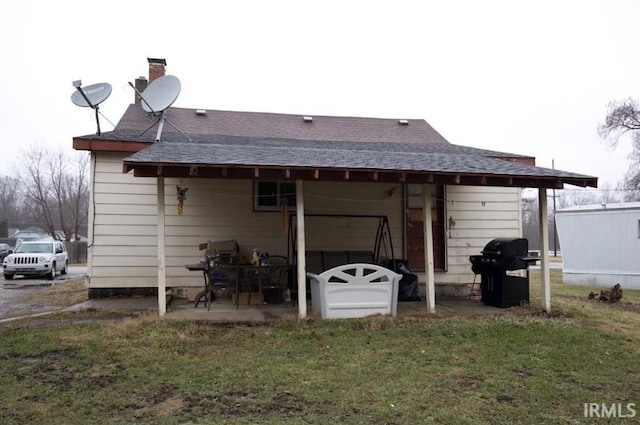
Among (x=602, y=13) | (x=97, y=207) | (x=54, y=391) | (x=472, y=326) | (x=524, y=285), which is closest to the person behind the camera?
(x=54, y=391)

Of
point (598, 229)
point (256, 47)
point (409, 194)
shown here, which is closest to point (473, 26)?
point (409, 194)

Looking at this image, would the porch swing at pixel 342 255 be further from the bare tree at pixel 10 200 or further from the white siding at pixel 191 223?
the bare tree at pixel 10 200

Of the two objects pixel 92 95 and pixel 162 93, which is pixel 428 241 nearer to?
pixel 162 93

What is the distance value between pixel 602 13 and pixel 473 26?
2.92m

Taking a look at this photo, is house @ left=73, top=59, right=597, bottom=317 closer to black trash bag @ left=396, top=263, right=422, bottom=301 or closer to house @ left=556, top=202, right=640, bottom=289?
black trash bag @ left=396, top=263, right=422, bottom=301

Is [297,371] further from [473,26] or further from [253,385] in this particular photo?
[473,26]

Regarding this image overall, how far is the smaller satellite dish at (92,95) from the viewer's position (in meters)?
9.22

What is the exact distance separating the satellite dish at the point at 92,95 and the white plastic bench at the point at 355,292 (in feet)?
19.7

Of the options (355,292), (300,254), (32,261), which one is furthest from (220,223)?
(32,261)

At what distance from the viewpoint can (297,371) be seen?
14.9 feet

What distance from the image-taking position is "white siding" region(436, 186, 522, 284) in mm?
9805

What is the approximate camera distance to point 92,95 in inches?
369

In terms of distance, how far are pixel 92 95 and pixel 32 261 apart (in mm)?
9307

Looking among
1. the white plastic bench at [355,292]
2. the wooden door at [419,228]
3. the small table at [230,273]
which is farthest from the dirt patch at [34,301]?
the wooden door at [419,228]
